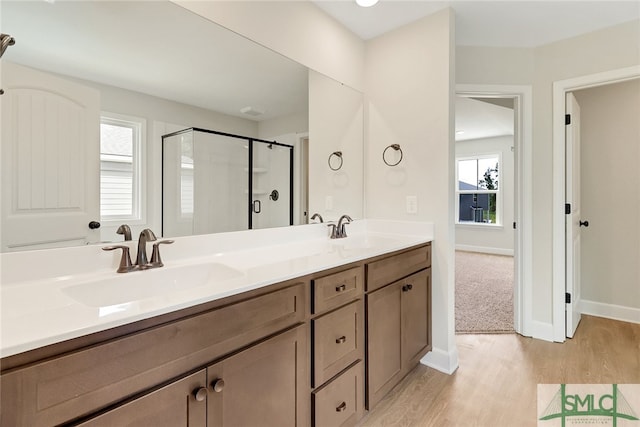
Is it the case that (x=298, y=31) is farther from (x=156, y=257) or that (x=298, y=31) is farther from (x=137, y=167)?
(x=156, y=257)

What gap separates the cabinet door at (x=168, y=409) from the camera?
28.6 inches

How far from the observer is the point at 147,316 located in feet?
2.48

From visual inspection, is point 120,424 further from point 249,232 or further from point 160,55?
point 160,55

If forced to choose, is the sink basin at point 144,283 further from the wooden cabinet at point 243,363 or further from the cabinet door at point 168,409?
the cabinet door at point 168,409

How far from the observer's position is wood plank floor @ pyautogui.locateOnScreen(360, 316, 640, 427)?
5.26 ft

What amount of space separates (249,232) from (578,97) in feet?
11.2

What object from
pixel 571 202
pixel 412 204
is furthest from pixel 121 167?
pixel 571 202

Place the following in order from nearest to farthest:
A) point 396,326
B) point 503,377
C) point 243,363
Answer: point 243,363 → point 396,326 → point 503,377

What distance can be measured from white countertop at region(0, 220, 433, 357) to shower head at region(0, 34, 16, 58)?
632 mm

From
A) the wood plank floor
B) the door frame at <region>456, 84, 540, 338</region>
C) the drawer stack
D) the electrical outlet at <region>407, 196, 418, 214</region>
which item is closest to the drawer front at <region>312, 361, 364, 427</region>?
the drawer stack

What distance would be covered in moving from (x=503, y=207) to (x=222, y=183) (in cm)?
596

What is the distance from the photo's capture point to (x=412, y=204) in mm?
2189

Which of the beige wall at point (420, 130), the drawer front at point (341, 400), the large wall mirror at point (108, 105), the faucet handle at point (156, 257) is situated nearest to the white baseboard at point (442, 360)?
the beige wall at point (420, 130)

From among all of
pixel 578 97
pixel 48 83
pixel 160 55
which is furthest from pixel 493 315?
pixel 48 83
